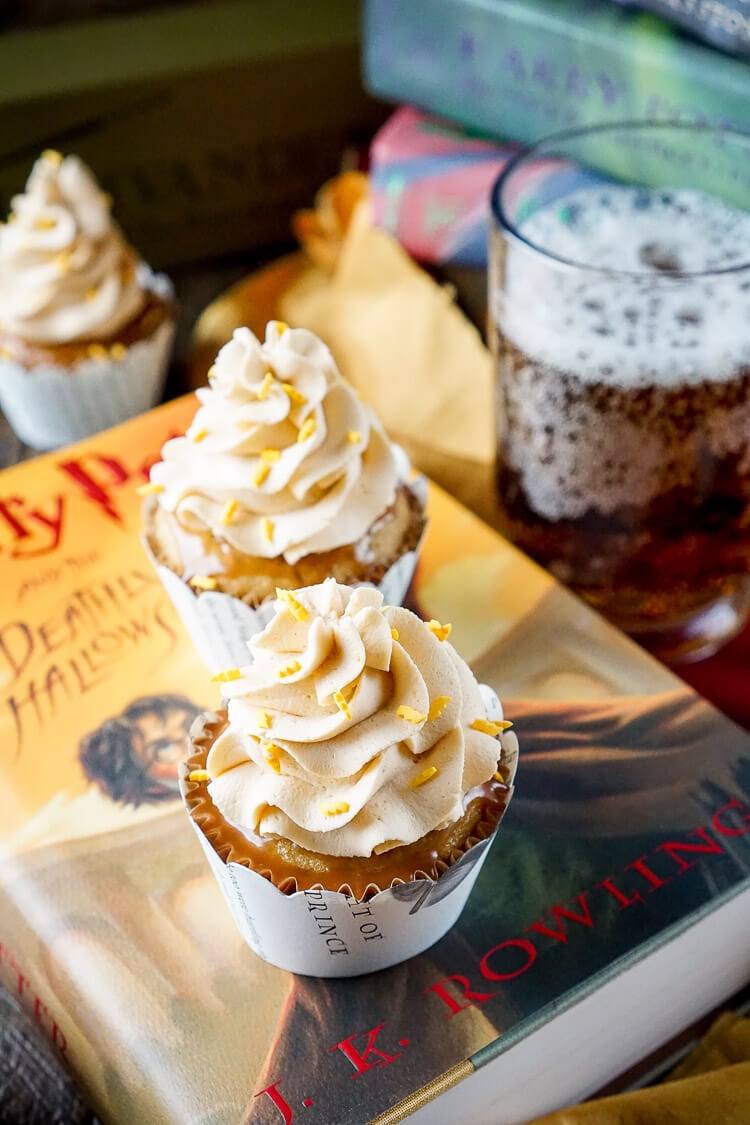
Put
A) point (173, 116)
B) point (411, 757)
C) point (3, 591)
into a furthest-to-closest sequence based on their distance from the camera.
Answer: point (173, 116) < point (3, 591) < point (411, 757)

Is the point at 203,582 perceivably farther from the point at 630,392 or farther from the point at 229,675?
the point at 630,392

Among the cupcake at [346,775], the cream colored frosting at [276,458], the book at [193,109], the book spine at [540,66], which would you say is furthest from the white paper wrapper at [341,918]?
the book at [193,109]

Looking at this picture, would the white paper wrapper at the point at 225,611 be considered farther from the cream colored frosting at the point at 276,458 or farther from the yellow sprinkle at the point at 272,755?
the yellow sprinkle at the point at 272,755

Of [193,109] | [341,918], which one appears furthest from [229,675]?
[193,109]

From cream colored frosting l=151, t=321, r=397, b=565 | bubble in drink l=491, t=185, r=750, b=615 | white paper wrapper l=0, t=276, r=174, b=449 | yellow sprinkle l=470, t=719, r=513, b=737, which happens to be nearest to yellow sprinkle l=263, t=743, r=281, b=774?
yellow sprinkle l=470, t=719, r=513, b=737

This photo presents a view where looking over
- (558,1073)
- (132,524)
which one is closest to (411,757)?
(558,1073)

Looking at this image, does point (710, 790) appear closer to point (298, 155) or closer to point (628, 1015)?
point (628, 1015)
